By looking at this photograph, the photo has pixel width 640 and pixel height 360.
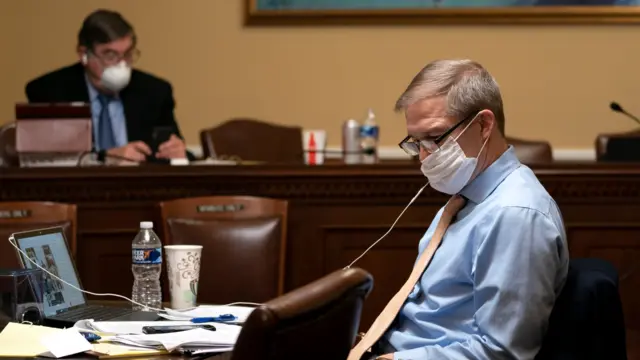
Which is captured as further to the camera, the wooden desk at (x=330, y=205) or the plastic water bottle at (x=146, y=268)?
the wooden desk at (x=330, y=205)

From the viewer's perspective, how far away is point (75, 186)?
3.58 metres

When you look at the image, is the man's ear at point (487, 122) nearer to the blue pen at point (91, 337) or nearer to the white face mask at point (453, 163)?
the white face mask at point (453, 163)

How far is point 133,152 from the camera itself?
13.3ft

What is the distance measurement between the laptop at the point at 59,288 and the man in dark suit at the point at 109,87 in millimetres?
1896

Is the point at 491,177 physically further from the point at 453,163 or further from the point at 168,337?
the point at 168,337

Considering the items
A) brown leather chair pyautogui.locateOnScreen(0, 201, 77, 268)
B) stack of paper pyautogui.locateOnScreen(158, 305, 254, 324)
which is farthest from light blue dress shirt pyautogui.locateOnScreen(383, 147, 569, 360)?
brown leather chair pyautogui.locateOnScreen(0, 201, 77, 268)

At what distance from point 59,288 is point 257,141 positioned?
8.11ft

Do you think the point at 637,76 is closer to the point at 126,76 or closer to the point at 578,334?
the point at 126,76

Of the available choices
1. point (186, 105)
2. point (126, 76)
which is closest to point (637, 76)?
point (186, 105)

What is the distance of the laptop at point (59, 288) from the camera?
2.26m

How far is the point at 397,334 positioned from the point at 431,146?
1.38ft

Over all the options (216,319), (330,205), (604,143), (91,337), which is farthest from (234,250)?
(604,143)

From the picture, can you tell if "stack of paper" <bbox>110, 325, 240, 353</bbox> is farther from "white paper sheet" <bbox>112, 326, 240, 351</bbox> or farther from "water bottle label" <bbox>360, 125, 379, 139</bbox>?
"water bottle label" <bbox>360, 125, 379, 139</bbox>

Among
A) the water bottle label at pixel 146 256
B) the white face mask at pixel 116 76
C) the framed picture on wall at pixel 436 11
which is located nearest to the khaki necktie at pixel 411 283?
the water bottle label at pixel 146 256
